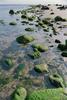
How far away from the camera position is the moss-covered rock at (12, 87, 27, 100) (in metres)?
15.9

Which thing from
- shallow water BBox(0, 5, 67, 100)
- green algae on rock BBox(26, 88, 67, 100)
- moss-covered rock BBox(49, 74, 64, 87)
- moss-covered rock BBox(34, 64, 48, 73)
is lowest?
shallow water BBox(0, 5, 67, 100)

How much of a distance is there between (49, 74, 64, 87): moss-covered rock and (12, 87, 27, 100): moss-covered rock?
2.59 meters

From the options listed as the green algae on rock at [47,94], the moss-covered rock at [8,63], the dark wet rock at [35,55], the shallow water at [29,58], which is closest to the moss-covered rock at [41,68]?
the shallow water at [29,58]

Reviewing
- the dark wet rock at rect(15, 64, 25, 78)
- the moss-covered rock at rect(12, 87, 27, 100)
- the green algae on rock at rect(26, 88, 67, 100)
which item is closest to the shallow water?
the dark wet rock at rect(15, 64, 25, 78)

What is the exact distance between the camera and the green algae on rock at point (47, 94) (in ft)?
51.8

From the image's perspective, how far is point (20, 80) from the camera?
62.0 feet

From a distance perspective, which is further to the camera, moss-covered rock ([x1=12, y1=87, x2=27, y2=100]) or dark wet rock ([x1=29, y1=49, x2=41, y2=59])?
dark wet rock ([x1=29, y1=49, x2=41, y2=59])

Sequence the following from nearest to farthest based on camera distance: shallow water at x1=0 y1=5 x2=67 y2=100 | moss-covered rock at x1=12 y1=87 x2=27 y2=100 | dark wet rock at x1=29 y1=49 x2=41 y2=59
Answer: moss-covered rock at x1=12 y1=87 x2=27 y2=100 < shallow water at x1=0 y1=5 x2=67 y2=100 < dark wet rock at x1=29 y1=49 x2=41 y2=59

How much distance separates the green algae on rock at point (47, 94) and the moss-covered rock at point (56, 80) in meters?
1.02

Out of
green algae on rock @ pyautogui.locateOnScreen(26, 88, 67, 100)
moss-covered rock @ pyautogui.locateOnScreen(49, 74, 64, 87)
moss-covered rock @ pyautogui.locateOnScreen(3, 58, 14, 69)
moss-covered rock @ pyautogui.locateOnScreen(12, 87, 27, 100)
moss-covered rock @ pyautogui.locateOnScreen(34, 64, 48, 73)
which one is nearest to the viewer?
green algae on rock @ pyautogui.locateOnScreen(26, 88, 67, 100)

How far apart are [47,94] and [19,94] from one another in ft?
6.40

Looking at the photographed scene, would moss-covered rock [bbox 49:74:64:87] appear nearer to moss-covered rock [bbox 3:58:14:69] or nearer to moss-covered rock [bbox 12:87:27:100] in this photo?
moss-covered rock [bbox 12:87:27:100]

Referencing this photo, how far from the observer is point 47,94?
53.0ft

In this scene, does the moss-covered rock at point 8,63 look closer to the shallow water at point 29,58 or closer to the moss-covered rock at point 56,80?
the shallow water at point 29,58
